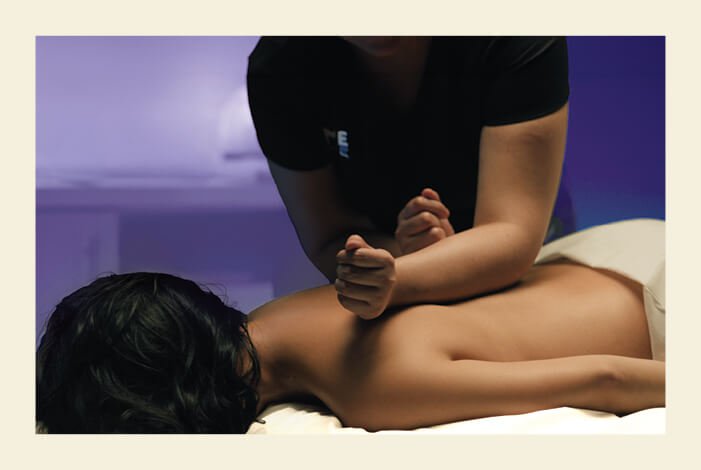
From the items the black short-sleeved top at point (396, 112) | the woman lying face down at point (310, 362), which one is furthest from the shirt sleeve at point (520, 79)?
the woman lying face down at point (310, 362)

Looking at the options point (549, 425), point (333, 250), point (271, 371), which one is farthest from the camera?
point (333, 250)

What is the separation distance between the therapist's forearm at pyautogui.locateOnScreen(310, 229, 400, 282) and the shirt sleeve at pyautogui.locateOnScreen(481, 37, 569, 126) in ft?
0.61

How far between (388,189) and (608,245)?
297mm

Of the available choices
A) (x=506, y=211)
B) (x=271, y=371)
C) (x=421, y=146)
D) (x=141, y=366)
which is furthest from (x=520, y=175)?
(x=141, y=366)

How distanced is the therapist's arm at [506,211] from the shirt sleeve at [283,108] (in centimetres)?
23

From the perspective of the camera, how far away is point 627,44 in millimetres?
1051

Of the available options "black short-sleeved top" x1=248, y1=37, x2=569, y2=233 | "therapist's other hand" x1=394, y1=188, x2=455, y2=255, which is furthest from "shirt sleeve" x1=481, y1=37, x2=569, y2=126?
"therapist's other hand" x1=394, y1=188, x2=455, y2=255

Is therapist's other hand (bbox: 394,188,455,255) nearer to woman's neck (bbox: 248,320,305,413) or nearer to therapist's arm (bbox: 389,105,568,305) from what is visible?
therapist's arm (bbox: 389,105,568,305)

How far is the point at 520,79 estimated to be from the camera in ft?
3.44

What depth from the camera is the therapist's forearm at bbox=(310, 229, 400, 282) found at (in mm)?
1093

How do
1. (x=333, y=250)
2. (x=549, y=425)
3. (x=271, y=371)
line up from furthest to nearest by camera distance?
1. (x=333, y=250)
2. (x=271, y=371)
3. (x=549, y=425)

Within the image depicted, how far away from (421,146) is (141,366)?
456mm

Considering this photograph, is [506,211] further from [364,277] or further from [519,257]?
[364,277]

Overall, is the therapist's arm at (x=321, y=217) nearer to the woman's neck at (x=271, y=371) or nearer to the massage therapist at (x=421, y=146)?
the massage therapist at (x=421, y=146)
